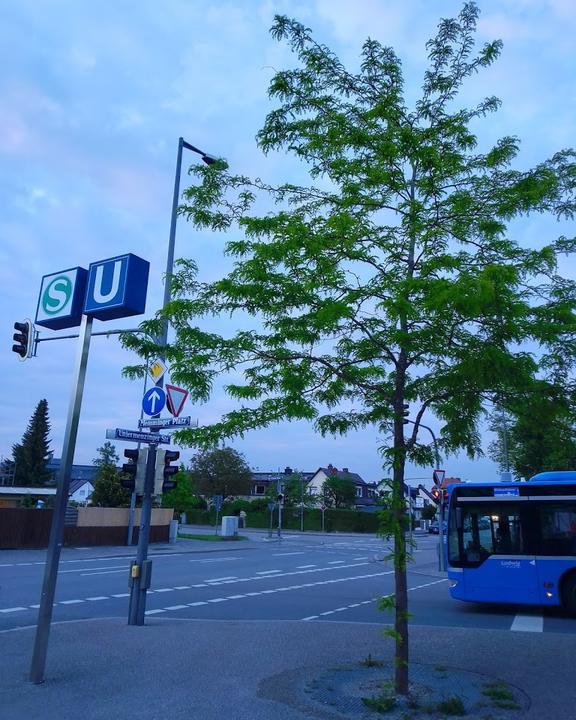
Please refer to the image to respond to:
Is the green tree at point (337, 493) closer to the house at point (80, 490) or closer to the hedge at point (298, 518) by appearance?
the hedge at point (298, 518)

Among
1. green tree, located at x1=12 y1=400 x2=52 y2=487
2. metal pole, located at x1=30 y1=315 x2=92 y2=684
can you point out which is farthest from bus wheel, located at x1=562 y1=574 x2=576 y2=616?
green tree, located at x1=12 y1=400 x2=52 y2=487

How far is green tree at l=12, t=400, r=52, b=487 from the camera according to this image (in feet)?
283

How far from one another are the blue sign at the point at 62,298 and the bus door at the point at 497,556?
966cm

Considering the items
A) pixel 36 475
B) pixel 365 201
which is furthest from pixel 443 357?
pixel 36 475

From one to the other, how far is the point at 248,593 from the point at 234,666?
30.2 feet

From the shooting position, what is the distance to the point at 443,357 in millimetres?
7188

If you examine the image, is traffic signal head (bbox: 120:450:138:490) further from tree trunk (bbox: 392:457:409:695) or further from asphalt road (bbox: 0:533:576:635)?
tree trunk (bbox: 392:457:409:695)

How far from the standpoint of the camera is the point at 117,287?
25.0 feet

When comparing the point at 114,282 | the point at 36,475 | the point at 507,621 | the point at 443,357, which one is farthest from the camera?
the point at 36,475

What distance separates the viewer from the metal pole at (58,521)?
267 inches

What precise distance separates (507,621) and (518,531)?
6.22ft

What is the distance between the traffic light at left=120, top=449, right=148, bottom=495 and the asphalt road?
2331 mm

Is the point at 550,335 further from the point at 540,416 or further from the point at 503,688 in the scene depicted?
the point at 503,688

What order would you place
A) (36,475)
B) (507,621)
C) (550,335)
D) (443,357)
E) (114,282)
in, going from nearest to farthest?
(550,335)
(443,357)
(114,282)
(507,621)
(36,475)
